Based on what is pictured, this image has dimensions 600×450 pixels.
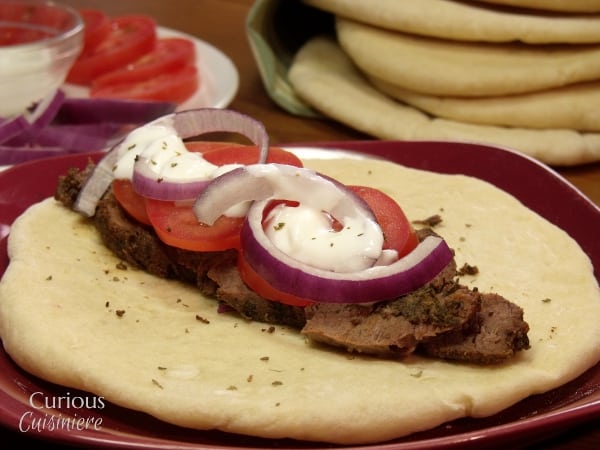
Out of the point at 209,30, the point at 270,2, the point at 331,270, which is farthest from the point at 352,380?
the point at 209,30

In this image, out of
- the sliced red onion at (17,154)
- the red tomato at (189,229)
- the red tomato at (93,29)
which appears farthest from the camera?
the red tomato at (93,29)

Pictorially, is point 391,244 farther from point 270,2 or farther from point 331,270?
point 270,2

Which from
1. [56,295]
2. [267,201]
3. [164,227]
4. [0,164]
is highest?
[267,201]

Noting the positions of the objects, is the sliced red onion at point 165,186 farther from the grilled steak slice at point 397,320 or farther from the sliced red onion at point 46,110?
the sliced red onion at point 46,110

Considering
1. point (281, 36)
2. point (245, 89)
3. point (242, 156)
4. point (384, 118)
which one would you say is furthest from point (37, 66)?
point (242, 156)

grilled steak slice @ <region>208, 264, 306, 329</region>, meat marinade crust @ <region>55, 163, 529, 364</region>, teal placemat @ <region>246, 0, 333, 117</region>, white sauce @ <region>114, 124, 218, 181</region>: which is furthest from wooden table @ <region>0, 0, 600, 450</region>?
white sauce @ <region>114, 124, 218, 181</region>

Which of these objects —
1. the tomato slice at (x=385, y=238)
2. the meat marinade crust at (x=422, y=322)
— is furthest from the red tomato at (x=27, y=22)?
the meat marinade crust at (x=422, y=322)
